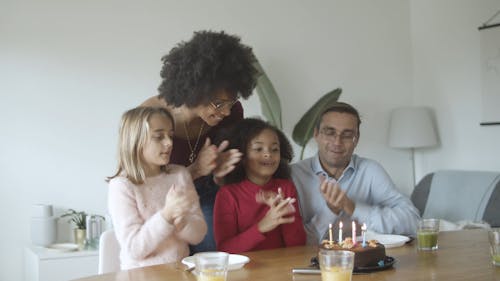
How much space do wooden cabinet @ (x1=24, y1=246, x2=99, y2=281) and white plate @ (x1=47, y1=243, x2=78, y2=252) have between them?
44mm

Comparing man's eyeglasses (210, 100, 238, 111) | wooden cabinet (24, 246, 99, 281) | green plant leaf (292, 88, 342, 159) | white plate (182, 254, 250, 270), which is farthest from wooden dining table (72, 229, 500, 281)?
green plant leaf (292, 88, 342, 159)

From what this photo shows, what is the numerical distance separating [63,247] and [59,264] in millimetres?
199

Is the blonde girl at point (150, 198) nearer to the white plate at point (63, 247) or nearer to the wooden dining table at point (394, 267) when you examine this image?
the wooden dining table at point (394, 267)

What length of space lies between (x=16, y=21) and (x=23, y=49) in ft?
0.57

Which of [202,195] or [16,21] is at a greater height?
[16,21]

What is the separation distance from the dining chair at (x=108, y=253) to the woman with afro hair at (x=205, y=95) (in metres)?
0.35

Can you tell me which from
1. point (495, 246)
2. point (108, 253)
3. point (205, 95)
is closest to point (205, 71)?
point (205, 95)

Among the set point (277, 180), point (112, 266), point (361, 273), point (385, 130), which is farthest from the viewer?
point (385, 130)

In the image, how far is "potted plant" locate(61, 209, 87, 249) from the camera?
3896mm

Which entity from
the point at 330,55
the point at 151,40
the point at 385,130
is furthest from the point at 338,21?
the point at 151,40

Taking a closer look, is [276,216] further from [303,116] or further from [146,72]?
[303,116]

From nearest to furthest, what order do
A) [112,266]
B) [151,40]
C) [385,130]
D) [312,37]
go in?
[112,266] < [151,40] < [312,37] < [385,130]

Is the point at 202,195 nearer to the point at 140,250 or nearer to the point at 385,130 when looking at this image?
the point at 140,250

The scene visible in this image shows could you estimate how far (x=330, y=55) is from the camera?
5062 millimetres
